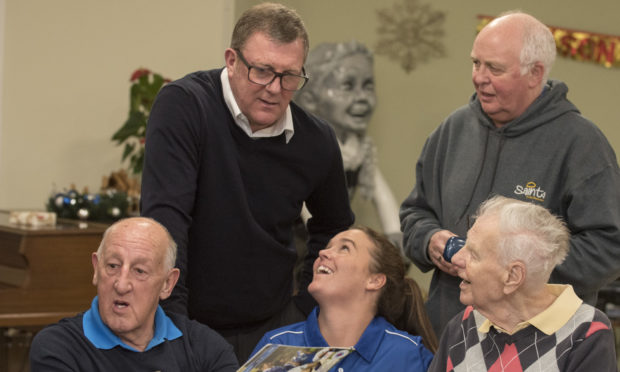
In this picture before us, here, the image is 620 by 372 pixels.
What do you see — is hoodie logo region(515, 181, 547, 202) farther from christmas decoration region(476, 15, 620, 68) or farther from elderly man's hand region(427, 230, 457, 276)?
christmas decoration region(476, 15, 620, 68)

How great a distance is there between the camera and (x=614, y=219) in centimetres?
248

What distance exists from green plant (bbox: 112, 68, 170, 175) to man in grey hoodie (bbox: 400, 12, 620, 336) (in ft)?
9.30

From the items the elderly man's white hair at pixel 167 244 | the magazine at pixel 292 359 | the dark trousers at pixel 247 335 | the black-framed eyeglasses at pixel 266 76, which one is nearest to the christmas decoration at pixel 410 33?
the dark trousers at pixel 247 335

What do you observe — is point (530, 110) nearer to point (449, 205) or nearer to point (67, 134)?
point (449, 205)

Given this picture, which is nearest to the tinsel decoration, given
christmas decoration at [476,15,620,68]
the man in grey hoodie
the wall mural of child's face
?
the wall mural of child's face

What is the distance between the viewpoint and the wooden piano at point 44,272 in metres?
4.05

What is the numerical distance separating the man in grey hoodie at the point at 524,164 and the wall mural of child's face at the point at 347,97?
2.85 meters

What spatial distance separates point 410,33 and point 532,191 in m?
3.82

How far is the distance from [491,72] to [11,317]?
2475 mm

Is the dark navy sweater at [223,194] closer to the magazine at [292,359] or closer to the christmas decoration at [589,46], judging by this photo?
the magazine at [292,359]

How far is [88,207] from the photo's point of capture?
15.1 ft

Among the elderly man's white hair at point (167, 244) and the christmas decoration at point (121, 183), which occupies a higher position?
the elderly man's white hair at point (167, 244)

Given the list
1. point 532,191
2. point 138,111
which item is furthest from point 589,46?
point 532,191

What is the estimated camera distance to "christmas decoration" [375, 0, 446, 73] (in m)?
6.21
